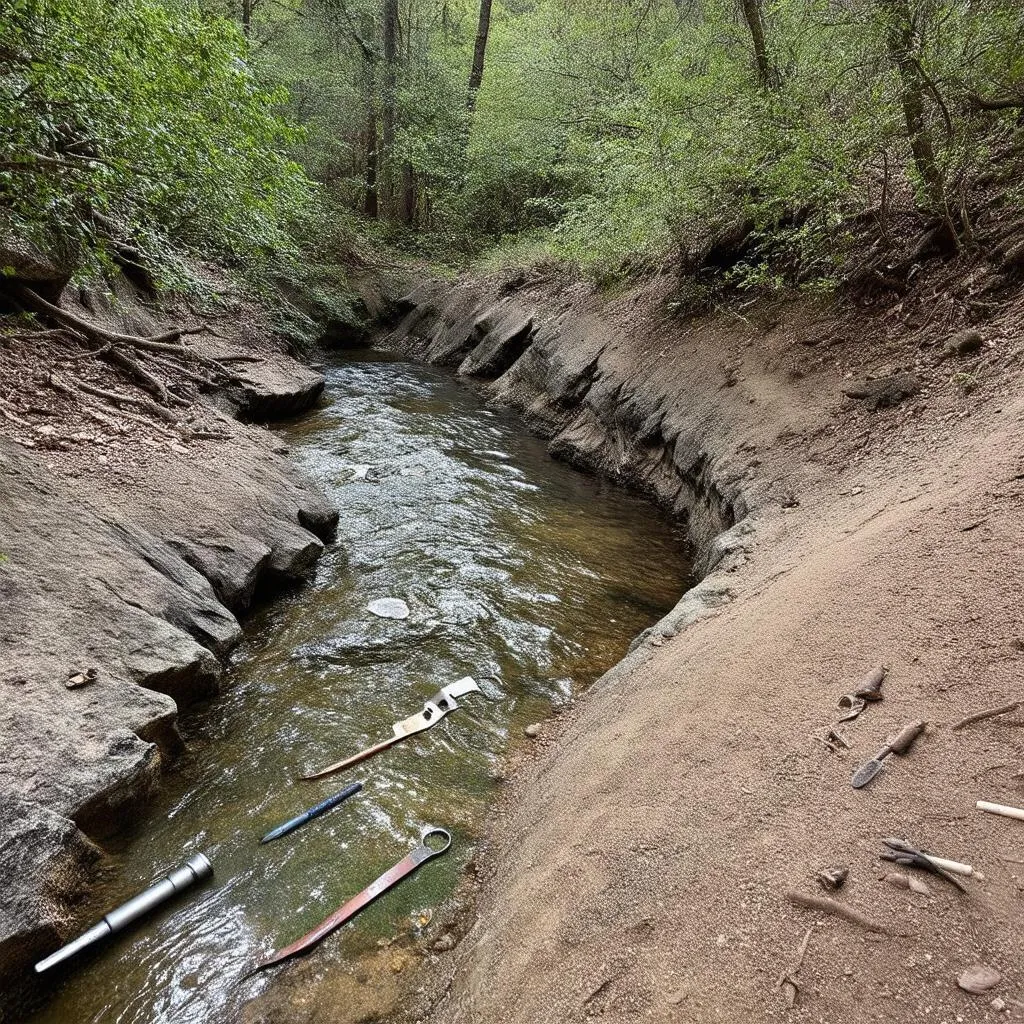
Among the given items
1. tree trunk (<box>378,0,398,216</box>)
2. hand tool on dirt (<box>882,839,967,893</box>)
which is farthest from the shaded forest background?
tree trunk (<box>378,0,398,216</box>)

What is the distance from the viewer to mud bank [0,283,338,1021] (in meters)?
2.77

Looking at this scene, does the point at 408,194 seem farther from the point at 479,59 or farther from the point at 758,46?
the point at 758,46

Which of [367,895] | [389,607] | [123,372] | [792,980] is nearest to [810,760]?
[792,980]

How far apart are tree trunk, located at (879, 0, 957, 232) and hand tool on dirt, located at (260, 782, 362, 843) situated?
7021 mm

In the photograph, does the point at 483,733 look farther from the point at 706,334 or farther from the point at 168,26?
the point at 706,334

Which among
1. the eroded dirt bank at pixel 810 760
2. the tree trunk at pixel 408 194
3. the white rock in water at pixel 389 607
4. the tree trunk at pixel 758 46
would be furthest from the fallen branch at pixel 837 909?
the tree trunk at pixel 408 194

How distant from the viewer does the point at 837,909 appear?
71.5 inches

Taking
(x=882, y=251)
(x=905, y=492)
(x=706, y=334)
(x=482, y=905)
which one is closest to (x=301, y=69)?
(x=706, y=334)

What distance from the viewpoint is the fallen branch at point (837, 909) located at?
1727mm

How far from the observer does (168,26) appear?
4957 millimetres

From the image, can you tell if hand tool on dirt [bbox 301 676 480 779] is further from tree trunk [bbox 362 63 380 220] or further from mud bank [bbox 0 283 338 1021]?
tree trunk [bbox 362 63 380 220]

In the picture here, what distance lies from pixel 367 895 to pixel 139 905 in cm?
101

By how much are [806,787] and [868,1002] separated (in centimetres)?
79

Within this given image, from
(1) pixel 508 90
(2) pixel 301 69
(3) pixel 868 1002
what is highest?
(1) pixel 508 90
